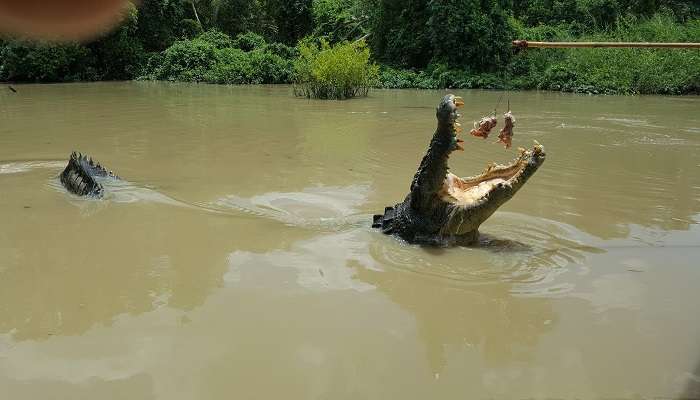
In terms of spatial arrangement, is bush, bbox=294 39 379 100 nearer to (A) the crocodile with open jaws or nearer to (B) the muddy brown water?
(B) the muddy brown water

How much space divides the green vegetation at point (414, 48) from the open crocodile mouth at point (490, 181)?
11.7 m

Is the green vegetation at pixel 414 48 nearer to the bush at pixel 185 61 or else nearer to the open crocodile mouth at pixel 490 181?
the bush at pixel 185 61

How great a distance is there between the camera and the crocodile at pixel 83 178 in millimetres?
4832

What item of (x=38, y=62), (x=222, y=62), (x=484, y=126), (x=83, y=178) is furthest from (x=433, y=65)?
(x=484, y=126)

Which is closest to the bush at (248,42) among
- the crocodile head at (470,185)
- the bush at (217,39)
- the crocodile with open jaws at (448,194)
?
the bush at (217,39)

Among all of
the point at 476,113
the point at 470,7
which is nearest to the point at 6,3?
the point at 476,113

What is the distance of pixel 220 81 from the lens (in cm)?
2208

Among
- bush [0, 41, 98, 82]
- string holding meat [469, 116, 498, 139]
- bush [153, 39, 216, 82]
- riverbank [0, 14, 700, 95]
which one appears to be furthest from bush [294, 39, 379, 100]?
bush [0, 41, 98, 82]

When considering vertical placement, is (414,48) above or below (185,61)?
above

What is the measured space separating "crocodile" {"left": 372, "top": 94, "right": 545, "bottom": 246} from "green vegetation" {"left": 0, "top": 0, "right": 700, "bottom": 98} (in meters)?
11.7

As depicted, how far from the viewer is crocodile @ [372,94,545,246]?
135 inches

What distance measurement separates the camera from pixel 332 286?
3.14 meters

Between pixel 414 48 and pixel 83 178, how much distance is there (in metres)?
19.6

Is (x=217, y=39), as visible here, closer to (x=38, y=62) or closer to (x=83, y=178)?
(x=38, y=62)
